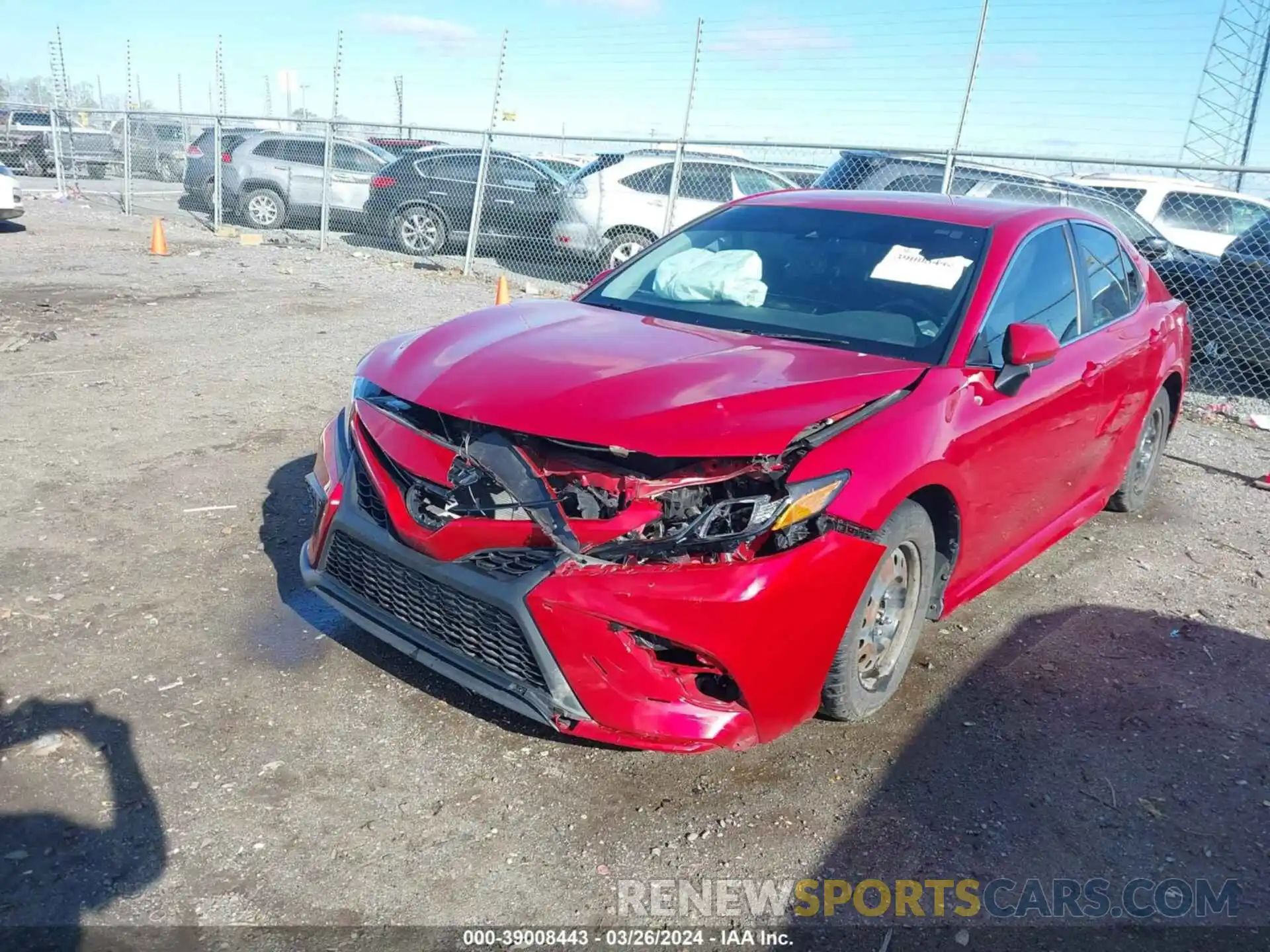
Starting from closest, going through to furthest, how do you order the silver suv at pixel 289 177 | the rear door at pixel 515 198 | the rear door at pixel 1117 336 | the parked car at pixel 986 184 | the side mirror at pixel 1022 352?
the side mirror at pixel 1022 352 < the rear door at pixel 1117 336 < the parked car at pixel 986 184 < the rear door at pixel 515 198 < the silver suv at pixel 289 177

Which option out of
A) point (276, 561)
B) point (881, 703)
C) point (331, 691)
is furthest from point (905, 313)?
point (276, 561)

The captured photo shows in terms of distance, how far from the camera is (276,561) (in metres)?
4.41

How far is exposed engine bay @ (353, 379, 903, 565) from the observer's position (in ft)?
9.22

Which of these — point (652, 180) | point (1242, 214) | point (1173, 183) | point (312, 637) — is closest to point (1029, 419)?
point (312, 637)

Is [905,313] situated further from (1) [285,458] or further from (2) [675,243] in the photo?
(1) [285,458]

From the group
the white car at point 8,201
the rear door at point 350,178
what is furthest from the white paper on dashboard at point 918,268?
the white car at point 8,201

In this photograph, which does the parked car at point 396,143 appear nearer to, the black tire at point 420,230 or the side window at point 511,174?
the black tire at point 420,230

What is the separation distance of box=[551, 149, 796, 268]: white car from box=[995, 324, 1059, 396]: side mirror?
29.2 feet

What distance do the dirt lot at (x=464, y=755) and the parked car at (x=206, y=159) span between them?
12.8 meters

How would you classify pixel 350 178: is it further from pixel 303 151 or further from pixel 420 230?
pixel 420 230

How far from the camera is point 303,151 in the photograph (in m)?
16.4

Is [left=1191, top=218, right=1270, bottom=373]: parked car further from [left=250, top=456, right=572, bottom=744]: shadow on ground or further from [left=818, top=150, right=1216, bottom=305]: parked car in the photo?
[left=250, top=456, right=572, bottom=744]: shadow on ground

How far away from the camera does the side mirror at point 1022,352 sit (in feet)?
11.7

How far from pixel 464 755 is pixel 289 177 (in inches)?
605
